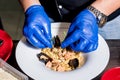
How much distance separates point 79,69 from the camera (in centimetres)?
78

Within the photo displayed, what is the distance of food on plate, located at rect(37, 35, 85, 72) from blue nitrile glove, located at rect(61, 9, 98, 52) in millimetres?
38

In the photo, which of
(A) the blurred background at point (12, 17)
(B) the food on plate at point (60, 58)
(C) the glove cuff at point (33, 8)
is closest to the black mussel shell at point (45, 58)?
(B) the food on plate at point (60, 58)

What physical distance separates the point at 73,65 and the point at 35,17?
0.66ft

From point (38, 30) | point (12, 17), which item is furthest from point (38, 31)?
point (12, 17)

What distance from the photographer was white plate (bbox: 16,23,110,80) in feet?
2.47

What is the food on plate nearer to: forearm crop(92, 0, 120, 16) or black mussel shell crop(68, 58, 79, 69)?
black mussel shell crop(68, 58, 79, 69)

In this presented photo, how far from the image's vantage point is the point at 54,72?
2.53 ft

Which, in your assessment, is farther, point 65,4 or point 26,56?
point 65,4

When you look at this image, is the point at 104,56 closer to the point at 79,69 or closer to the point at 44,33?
the point at 79,69

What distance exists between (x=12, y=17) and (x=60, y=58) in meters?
1.22

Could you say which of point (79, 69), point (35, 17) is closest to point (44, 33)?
point (35, 17)

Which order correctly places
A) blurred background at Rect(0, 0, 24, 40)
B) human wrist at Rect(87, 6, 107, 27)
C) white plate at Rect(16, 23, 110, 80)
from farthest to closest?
1. blurred background at Rect(0, 0, 24, 40)
2. human wrist at Rect(87, 6, 107, 27)
3. white plate at Rect(16, 23, 110, 80)

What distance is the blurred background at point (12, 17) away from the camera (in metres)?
1.85

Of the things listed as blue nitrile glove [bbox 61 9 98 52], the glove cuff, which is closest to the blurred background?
the glove cuff
